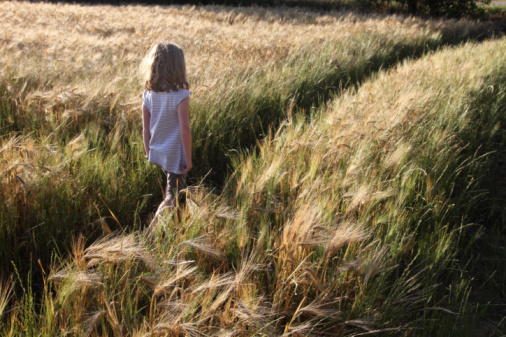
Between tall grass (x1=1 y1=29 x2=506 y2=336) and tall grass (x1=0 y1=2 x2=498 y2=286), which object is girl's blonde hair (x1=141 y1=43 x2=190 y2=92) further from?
tall grass (x1=1 y1=29 x2=506 y2=336)

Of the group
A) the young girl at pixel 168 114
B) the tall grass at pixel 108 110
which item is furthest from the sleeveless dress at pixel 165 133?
the tall grass at pixel 108 110

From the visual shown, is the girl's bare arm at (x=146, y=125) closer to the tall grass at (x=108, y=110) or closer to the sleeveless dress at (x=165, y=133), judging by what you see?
the sleeveless dress at (x=165, y=133)

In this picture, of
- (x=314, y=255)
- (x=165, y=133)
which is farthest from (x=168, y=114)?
(x=314, y=255)

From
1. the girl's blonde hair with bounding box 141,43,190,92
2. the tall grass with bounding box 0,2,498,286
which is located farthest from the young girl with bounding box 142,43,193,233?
the tall grass with bounding box 0,2,498,286

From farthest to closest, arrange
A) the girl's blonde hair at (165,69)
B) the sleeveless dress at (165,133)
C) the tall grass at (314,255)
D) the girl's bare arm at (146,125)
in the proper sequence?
1. the girl's bare arm at (146,125)
2. the sleeveless dress at (165,133)
3. the girl's blonde hair at (165,69)
4. the tall grass at (314,255)

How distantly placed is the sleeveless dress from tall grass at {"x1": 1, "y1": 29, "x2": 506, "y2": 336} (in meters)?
0.47

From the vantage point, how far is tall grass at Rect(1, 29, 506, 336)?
145cm

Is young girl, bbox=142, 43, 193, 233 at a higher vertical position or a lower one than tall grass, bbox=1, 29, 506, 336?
higher

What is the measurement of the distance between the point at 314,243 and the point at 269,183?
2.64 ft

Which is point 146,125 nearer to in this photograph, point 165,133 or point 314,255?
point 165,133

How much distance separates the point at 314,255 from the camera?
1.85m

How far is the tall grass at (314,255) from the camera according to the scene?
145 cm

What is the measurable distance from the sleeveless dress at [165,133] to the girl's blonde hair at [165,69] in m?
0.06

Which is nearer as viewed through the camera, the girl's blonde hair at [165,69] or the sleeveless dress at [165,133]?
the girl's blonde hair at [165,69]
